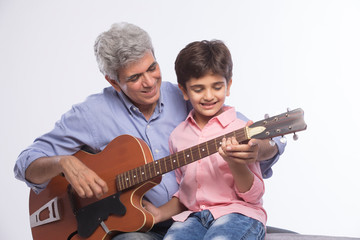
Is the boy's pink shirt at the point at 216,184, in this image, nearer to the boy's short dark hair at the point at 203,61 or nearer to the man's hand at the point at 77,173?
the boy's short dark hair at the point at 203,61

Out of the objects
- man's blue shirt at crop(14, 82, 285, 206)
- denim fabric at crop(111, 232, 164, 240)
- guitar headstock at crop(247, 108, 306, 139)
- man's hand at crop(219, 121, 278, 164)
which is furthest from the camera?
man's blue shirt at crop(14, 82, 285, 206)

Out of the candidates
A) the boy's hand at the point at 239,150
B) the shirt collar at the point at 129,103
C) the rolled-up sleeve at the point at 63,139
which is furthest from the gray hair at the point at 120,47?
the boy's hand at the point at 239,150

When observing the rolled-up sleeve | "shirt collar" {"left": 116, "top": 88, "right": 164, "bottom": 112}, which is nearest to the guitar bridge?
the rolled-up sleeve

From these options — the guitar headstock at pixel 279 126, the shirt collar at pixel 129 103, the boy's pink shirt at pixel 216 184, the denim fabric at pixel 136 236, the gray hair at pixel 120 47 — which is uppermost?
the gray hair at pixel 120 47

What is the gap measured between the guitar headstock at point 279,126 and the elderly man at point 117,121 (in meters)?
0.45

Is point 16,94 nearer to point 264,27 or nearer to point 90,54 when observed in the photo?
point 90,54

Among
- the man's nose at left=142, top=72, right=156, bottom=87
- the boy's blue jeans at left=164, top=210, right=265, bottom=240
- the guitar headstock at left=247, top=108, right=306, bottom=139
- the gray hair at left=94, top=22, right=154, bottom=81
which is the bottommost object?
the boy's blue jeans at left=164, top=210, right=265, bottom=240

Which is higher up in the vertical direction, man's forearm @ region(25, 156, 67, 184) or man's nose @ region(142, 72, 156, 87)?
man's nose @ region(142, 72, 156, 87)

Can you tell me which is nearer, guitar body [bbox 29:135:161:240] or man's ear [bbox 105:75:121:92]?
guitar body [bbox 29:135:161:240]

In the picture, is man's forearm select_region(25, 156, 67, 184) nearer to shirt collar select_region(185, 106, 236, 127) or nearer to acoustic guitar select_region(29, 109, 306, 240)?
acoustic guitar select_region(29, 109, 306, 240)

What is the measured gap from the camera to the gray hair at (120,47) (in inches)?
87.7

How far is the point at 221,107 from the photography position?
2150 mm

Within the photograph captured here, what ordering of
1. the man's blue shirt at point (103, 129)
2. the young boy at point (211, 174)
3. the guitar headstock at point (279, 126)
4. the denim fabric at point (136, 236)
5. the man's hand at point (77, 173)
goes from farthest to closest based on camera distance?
the man's blue shirt at point (103, 129) < the man's hand at point (77, 173) < the denim fabric at point (136, 236) < the young boy at point (211, 174) < the guitar headstock at point (279, 126)

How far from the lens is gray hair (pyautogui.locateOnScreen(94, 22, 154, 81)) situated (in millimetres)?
2227
